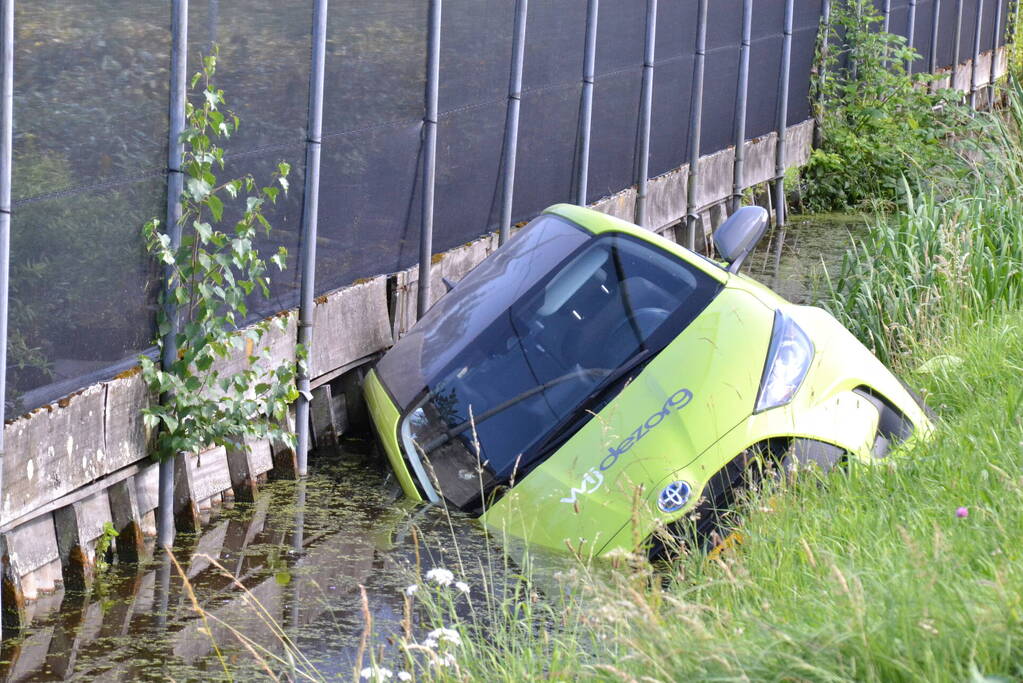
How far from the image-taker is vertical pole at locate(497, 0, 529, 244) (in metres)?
8.23

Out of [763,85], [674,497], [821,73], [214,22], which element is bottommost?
[821,73]

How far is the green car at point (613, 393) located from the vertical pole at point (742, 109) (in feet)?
22.8

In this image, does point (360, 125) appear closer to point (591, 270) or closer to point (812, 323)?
point (591, 270)

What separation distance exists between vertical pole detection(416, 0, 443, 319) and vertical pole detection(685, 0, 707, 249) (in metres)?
4.53

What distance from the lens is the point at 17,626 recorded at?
15.1ft

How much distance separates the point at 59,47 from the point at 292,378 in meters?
2.09

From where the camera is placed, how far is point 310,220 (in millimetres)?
6395

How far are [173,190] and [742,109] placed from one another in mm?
8207

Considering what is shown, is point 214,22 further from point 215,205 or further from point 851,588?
point 851,588

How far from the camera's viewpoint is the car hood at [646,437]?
483cm

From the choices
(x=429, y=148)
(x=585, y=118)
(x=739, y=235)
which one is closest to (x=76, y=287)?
(x=429, y=148)

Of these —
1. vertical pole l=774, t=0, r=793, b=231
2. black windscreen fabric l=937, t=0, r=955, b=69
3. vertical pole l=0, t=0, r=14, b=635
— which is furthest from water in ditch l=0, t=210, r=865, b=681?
black windscreen fabric l=937, t=0, r=955, b=69

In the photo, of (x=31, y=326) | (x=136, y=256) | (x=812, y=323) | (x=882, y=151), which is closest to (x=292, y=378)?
(x=136, y=256)

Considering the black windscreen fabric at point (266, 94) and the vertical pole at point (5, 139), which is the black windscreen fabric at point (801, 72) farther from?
the vertical pole at point (5, 139)
